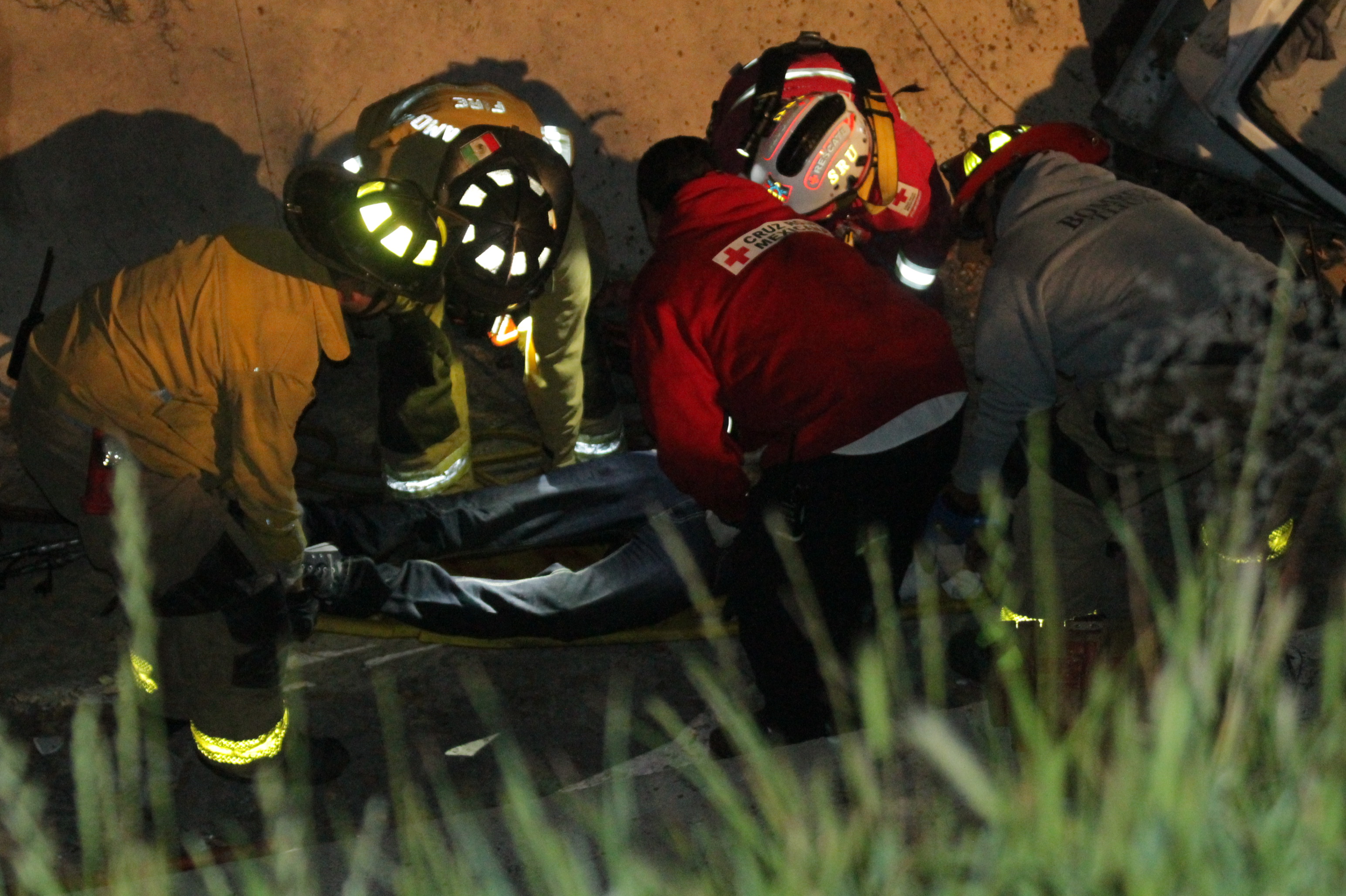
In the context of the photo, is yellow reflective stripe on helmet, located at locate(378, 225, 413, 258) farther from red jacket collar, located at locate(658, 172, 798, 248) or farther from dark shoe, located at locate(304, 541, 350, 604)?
dark shoe, located at locate(304, 541, 350, 604)

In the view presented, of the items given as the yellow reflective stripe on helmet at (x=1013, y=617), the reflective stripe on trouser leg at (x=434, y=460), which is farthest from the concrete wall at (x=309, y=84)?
the yellow reflective stripe on helmet at (x=1013, y=617)

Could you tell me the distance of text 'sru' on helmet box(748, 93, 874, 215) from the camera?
4352 millimetres

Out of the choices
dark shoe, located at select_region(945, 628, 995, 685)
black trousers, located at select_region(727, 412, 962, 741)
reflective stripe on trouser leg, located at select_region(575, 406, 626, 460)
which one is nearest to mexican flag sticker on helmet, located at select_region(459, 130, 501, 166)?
reflective stripe on trouser leg, located at select_region(575, 406, 626, 460)

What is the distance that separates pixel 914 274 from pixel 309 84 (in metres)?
2.96

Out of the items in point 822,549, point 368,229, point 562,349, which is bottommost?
point 822,549

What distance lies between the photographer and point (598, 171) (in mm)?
5969

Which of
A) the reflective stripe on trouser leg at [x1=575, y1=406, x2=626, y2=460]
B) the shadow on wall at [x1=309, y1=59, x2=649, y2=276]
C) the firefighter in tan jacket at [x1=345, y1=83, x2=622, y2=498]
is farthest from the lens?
the shadow on wall at [x1=309, y1=59, x2=649, y2=276]

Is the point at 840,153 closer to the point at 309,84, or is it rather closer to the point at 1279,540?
the point at 1279,540

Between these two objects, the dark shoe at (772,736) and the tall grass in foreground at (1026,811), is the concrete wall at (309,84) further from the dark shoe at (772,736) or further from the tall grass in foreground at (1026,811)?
the tall grass in foreground at (1026,811)

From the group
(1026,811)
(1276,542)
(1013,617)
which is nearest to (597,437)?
(1013,617)

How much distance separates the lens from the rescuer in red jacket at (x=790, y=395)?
329 cm

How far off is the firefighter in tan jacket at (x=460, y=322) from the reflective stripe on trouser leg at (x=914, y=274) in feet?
3.77

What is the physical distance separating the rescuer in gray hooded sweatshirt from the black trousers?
27cm

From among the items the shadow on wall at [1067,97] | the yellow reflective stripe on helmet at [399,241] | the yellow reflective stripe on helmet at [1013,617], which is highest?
the yellow reflective stripe on helmet at [399,241]
